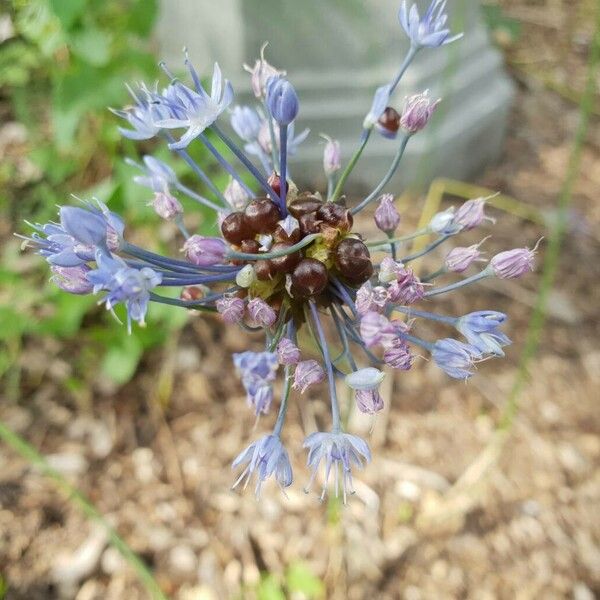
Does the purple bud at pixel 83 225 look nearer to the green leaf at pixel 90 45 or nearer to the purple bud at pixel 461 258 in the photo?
the purple bud at pixel 461 258

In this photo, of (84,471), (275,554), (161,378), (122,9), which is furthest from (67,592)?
(122,9)

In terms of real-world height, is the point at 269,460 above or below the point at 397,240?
below

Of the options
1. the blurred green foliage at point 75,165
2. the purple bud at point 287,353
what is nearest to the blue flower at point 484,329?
the purple bud at point 287,353

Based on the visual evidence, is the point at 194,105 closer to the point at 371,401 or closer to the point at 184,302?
the point at 184,302

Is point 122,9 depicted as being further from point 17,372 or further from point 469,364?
point 469,364

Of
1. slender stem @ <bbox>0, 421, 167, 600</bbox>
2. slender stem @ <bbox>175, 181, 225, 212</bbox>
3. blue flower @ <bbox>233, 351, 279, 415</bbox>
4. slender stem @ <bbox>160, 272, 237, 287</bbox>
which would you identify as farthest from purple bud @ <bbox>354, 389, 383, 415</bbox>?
slender stem @ <bbox>0, 421, 167, 600</bbox>

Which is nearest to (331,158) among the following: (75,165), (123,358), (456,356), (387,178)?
(387,178)
